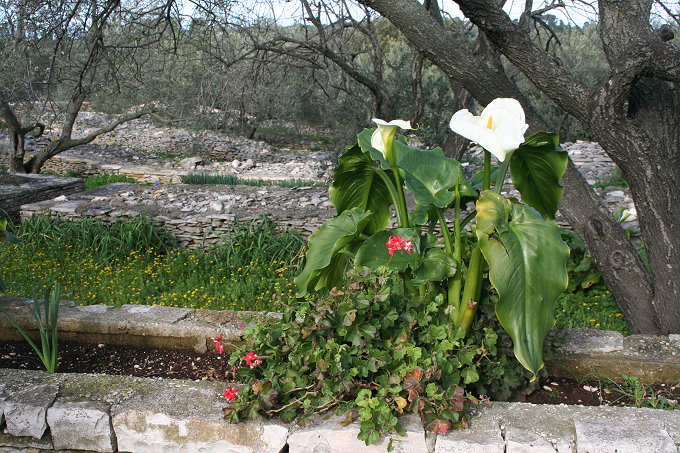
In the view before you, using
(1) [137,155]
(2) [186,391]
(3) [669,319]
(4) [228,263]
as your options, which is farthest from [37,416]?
(1) [137,155]

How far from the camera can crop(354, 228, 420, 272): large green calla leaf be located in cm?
247

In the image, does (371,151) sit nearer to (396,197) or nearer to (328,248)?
(396,197)

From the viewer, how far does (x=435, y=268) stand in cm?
244

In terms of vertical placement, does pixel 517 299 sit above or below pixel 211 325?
above

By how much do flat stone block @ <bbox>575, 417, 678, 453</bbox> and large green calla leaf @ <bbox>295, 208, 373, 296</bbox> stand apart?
107 cm

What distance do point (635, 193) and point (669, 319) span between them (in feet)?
2.24

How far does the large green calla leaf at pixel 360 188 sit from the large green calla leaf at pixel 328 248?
23cm

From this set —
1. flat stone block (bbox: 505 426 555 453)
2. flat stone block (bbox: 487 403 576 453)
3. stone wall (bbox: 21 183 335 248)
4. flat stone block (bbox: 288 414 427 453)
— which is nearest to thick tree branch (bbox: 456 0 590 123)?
flat stone block (bbox: 487 403 576 453)

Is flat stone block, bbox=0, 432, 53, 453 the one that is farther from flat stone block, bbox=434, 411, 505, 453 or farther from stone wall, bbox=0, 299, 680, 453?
flat stone block, bbox=434, 411, 505, 453

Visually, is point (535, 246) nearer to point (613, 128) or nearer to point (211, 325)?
point (613, 128)

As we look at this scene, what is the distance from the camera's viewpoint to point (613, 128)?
3.19m

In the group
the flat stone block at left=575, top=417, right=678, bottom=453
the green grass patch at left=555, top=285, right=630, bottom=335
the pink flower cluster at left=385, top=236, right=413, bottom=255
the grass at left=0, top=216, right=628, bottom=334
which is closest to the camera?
the flat stone block at left=575, top=417, right=678, bottom=453

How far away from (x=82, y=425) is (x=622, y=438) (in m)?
1.91

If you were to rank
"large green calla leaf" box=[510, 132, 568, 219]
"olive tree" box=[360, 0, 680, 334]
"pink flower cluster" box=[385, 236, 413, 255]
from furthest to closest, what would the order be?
"olive tree" box=[360, 0, 680, 334] < "large green calla leaf" box=[510, 132, 568, 219] < "pink flower cluster" box=[385, 236, 413, 255]
